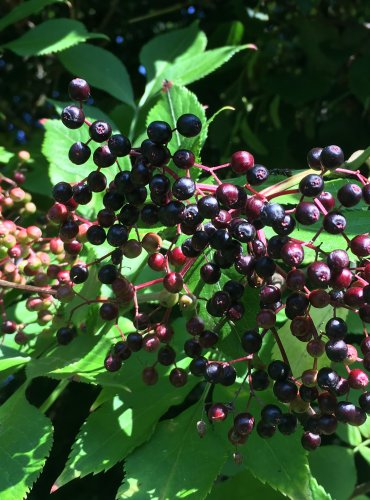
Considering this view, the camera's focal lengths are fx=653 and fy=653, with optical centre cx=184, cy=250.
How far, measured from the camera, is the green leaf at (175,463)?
118 centimetres

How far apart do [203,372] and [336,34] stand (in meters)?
1.82

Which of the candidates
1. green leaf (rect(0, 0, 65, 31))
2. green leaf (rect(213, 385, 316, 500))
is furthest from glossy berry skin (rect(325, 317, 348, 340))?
green leaf (rect(0, 0, 65, 31))

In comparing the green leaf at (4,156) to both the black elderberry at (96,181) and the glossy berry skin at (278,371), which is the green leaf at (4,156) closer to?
the black elderberry at (96,181)

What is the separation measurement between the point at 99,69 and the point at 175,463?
1234mm

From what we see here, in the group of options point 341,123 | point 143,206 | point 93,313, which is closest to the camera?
point 143,206

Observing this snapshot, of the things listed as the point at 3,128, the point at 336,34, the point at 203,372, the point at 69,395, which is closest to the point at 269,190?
the point at 203,372

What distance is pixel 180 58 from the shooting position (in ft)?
6.50

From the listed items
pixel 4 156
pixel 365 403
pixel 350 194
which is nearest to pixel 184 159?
pixel 350 194

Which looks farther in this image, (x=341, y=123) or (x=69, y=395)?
(x=341, y=123)

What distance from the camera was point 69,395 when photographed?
2057 millimetres

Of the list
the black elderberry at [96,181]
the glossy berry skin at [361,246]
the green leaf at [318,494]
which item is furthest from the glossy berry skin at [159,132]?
the green leaf at [318,494]

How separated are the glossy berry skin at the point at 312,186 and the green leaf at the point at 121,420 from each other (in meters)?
0.50

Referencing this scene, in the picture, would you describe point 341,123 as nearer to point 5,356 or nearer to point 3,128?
point 3,128

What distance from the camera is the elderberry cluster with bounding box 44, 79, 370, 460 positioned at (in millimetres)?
975
